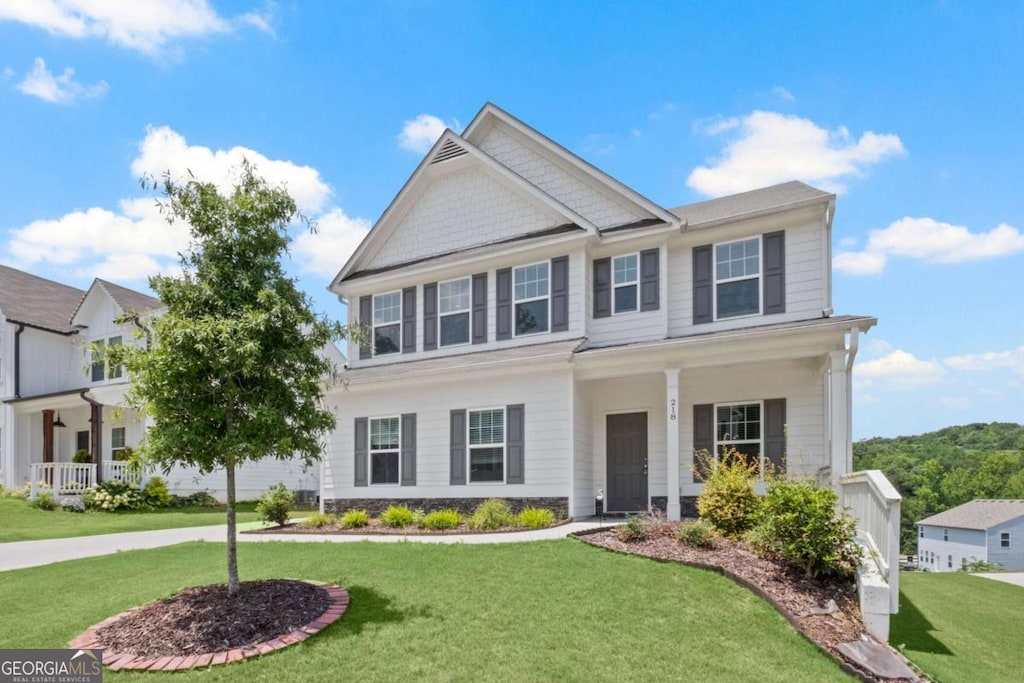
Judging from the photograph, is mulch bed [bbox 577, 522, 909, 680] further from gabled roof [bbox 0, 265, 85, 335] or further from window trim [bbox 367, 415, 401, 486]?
gabled roof [bbox 0, 265, 85, 335]

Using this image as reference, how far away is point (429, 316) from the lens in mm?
16156

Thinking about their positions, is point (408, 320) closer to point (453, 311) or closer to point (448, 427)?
point (453, 311)

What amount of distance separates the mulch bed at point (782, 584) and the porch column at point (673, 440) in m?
2.41

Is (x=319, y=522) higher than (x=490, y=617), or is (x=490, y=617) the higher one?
(x=490, y=617)

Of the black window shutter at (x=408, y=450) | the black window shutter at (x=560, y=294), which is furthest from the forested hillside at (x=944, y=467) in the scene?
the black window shutter at (x=408, y=450)

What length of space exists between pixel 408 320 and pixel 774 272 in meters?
8.88

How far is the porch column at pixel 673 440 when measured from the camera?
1215 cm

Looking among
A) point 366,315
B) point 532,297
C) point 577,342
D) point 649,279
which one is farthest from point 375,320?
point 649,279

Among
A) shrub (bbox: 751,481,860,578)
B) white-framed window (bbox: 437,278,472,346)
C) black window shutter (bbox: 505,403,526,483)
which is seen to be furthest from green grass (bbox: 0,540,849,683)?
white-framed window (bbox: 437,278,472,346)

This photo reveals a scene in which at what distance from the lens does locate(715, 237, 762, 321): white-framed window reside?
520 inches

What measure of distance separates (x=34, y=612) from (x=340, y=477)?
8.20 m

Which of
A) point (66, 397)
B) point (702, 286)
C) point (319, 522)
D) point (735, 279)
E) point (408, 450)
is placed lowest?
point (319, 522)

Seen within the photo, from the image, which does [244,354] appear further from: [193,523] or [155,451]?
[193,523]

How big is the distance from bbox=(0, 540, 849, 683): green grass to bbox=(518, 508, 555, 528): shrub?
241cm
